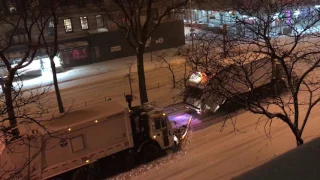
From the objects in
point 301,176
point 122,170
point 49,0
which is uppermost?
point 49,0

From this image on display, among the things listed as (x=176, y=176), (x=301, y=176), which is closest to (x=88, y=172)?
(x=176, y=176)

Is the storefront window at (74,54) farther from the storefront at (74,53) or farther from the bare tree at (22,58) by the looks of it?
the bare tree at (22,58)

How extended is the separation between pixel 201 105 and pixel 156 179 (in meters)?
7.18

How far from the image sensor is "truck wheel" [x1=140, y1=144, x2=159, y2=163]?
15.2m

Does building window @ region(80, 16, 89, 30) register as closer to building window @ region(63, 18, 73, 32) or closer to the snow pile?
building window @ region(63, 18, 73, 32)

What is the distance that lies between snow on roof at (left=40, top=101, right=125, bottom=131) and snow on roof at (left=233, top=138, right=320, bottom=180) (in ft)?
28.5

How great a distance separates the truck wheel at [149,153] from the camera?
15.2 metres

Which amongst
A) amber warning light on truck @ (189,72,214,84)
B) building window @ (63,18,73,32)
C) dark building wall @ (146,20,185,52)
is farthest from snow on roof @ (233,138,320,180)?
dark building wall @ (146,20,185,52)

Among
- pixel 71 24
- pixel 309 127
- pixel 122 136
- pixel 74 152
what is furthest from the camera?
pixel 71 24

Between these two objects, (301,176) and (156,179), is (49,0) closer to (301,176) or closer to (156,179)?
(156,179)

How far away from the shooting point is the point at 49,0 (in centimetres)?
2122

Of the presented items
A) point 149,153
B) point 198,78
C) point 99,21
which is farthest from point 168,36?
point 149,153

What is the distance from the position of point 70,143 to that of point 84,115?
139 cm

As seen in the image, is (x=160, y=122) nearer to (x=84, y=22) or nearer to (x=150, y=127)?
(x=150, y=127)
